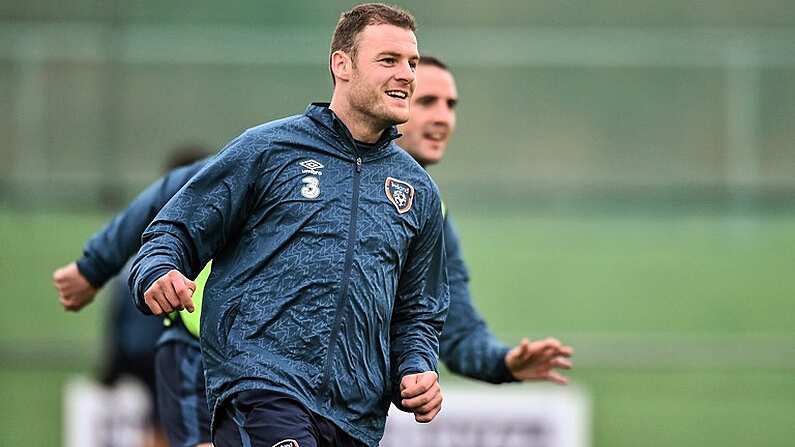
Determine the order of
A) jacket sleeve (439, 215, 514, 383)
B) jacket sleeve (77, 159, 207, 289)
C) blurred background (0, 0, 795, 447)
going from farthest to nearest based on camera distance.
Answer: blurred background (0, 0, 795, 447)
jacket sleeve (439, 215, 514, 383)
jacket sleeve (77, 159, 207, 289)

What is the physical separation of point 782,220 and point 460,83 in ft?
8.81

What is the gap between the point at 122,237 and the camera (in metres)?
6.18

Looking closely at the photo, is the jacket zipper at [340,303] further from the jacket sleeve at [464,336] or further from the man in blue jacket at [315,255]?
the jacket sleeve at [464,336]

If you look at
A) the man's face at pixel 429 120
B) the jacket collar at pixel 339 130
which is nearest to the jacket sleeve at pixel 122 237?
the man's face at pixel 429 120

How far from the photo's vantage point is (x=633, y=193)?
41.9 feet

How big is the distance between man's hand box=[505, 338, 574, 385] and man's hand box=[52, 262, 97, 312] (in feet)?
5.33

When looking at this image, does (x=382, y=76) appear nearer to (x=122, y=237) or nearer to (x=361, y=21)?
(x=361, y=21)

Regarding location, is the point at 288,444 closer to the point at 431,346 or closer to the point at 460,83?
the point at 431,346

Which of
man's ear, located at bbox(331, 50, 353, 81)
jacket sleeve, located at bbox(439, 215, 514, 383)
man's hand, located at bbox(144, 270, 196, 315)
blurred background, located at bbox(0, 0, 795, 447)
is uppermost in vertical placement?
blurred background, located at bbox(0, 0, 795, 447)

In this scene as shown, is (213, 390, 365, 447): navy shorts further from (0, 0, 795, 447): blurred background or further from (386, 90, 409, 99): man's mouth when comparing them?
(0, 0, 795, 447): blurred background

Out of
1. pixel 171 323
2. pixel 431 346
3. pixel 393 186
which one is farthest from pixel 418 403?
pixel 171 323

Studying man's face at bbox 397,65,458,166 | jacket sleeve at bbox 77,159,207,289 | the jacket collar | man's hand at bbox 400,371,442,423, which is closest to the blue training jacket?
jacket sleeve at bbox 77,159,207,289

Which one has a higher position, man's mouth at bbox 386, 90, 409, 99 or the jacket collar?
man's mouth at bbox 386, 90, 409, 99

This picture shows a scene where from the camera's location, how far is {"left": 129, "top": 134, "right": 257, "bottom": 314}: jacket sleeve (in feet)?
15.4
